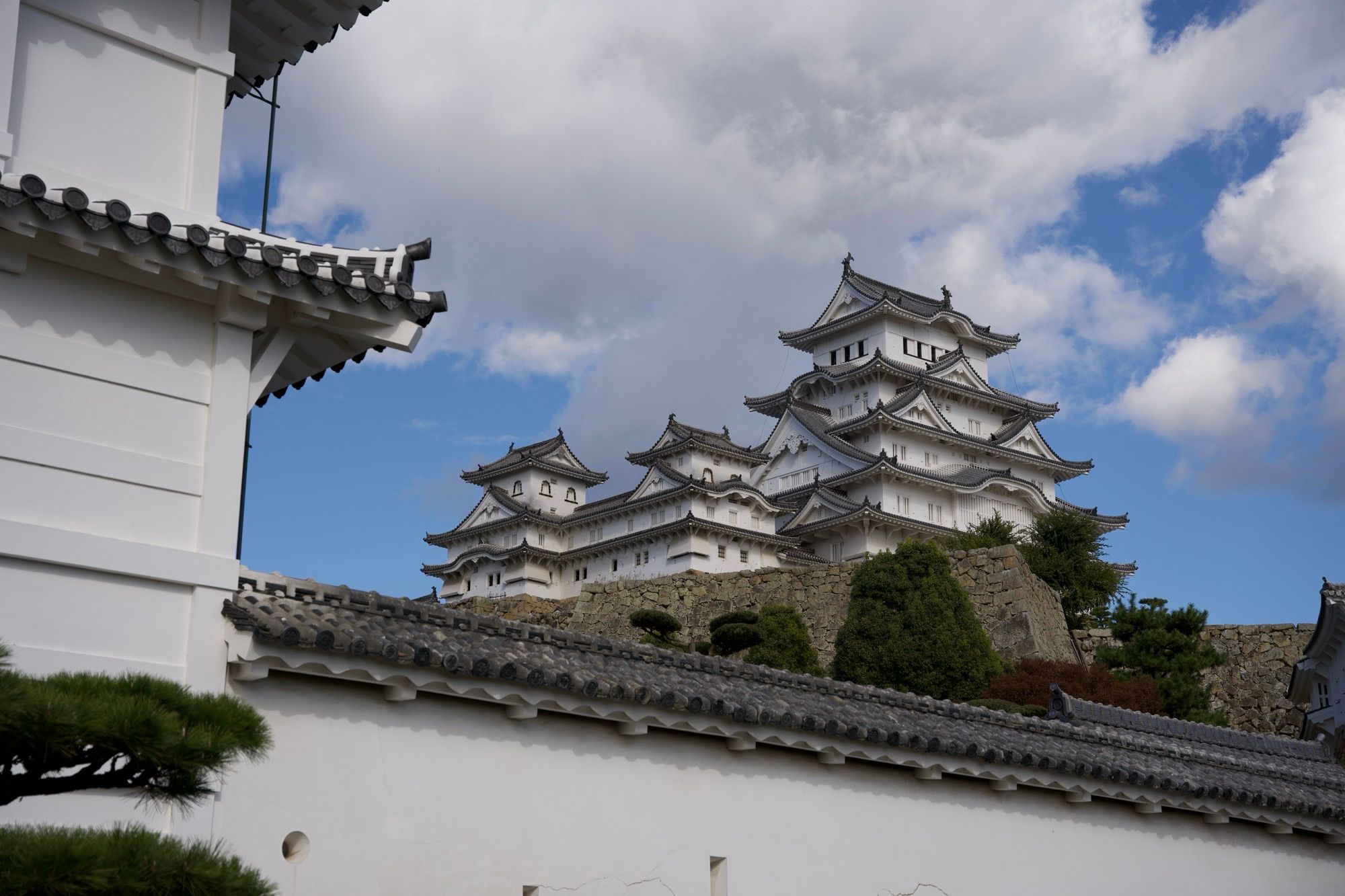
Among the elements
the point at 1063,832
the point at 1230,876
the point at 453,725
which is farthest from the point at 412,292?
the point at 1230,876

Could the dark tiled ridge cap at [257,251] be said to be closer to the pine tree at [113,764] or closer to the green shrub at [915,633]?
the pine tree at [113,764]

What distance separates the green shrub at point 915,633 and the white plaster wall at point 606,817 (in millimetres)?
11941

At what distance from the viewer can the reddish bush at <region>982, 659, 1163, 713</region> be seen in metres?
22.6

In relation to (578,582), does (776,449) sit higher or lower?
higher

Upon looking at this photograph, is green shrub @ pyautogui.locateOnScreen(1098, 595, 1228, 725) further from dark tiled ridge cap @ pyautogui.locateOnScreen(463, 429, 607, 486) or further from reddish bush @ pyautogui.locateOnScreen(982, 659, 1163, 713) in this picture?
dark tiled ridge cap @ pyautogui.locateOnScreen(463, 429, 607, 486)

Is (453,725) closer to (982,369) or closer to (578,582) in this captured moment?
(578,582)

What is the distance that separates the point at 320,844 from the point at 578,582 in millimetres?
42920

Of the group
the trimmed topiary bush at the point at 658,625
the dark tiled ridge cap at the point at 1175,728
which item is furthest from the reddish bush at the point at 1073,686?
the dark tiled ridge cap at the point at 1175,728

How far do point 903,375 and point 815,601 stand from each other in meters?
17.1

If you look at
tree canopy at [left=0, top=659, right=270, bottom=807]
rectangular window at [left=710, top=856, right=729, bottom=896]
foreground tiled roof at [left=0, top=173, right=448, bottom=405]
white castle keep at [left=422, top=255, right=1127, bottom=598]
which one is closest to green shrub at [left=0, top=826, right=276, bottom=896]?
tree canopy at [left=0, top=659, right=270, bottom=807]

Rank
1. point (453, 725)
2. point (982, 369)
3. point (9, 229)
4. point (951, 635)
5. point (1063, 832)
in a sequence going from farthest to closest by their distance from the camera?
1. point (982, 369)
2. point (951, 635)
3. point (1063, 832)
4. point (453, 725)
5. point (9, 229)

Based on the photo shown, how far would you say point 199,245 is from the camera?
6957 mm

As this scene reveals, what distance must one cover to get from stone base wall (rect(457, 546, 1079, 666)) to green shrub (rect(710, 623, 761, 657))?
3178mm

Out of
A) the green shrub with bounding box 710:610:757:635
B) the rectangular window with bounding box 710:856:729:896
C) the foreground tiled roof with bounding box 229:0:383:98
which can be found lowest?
the rectangular window with bounding box 710:856:729:896
